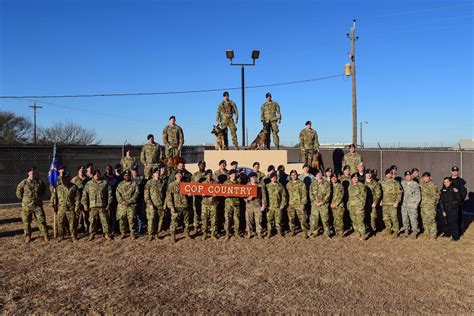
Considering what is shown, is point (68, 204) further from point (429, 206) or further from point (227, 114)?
point (429, 206)

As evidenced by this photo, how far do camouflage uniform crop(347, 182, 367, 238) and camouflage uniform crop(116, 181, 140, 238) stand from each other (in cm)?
543

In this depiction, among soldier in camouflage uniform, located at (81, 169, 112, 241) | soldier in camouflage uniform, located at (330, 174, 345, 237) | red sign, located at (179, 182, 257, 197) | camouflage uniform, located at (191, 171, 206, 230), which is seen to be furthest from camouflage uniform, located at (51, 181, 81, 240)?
soldier in camouflage uniform, located at (330, 174, 345, 237)

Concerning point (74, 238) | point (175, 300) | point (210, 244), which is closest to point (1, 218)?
point (74, 238)

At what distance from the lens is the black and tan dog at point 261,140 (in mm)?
14281

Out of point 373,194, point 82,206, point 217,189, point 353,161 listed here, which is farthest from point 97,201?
point 353,161

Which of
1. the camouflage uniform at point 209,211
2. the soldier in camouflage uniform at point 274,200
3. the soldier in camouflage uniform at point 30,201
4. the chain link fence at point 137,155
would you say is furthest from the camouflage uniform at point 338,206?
the soldier in camouflage uniform at point 30,201

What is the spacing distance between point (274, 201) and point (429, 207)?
3.82 m

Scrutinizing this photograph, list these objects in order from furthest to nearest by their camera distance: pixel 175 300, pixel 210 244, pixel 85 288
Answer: pixel 210 244 → pixel 85 288 → pixel 175 300

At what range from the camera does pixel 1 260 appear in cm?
801

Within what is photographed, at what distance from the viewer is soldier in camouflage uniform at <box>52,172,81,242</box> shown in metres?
9.45

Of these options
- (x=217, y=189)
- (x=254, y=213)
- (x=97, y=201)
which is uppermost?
(x=217, y=189)

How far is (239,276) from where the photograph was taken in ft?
22.5

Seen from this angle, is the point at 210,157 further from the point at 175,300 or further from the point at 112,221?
the point at 175,300

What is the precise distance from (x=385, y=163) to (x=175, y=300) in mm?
12703
